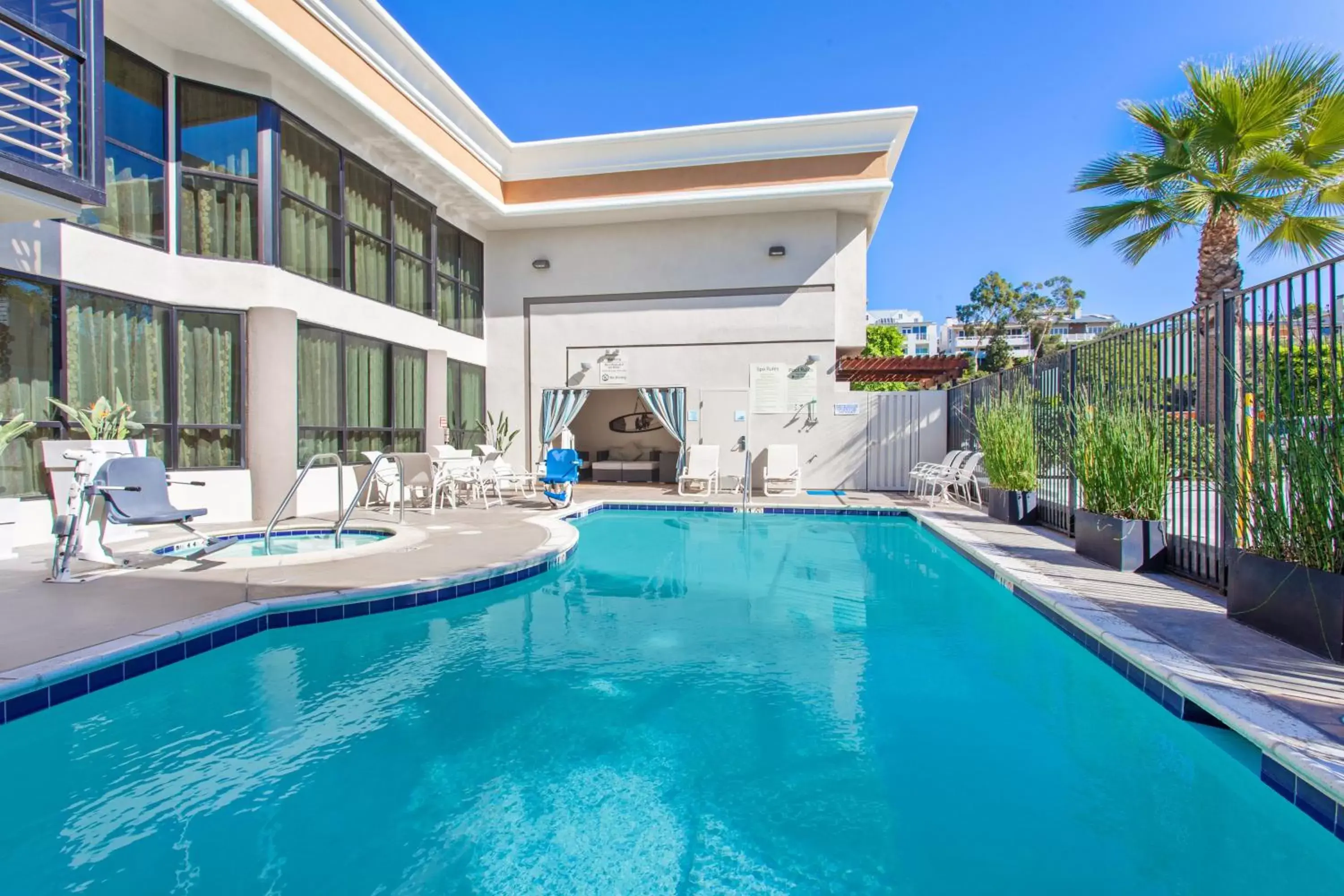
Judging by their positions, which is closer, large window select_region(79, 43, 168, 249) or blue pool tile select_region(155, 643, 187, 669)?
blue pool tile select_region(155, 643, 187, 669)

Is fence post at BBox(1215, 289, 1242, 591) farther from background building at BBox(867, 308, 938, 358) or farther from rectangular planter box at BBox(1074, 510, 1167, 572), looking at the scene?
background building at BBox(867, 308, 938, 358)

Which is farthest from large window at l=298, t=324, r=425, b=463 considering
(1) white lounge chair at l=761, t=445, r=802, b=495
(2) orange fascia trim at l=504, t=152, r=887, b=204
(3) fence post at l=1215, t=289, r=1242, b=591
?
(3) fence post at l=1215, t=289, r=1242, b=591

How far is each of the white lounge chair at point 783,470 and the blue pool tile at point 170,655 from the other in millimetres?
9393

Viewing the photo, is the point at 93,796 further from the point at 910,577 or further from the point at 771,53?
the point at 771,53

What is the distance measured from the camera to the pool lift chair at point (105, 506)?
187 inches

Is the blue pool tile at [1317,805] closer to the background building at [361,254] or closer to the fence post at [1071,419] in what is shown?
the fence post at [1071,419]

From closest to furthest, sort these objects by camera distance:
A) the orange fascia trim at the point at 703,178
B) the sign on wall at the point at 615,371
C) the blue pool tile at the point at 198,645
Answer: the blue pool tile at the point at 198,645, the orange fascia trim at the point at 703,178, the sign on wall at the point at 615,371

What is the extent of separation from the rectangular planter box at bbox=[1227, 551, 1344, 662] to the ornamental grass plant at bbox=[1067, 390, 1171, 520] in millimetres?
1490

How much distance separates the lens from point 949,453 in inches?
433

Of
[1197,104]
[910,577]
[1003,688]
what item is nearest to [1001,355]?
[1197,104]

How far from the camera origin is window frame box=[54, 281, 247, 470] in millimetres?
6422

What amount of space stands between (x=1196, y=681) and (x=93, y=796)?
443 cm

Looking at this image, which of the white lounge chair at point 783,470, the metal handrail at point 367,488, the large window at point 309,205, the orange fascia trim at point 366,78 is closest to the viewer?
the metal handrail at point 367,488

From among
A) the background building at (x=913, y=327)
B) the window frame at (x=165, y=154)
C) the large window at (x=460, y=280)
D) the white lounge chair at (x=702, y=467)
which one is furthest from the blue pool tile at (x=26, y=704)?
the background building at (x=913, y=327)
